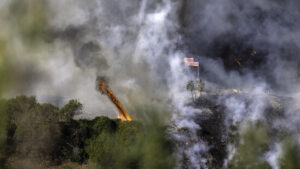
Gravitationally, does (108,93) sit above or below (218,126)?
above

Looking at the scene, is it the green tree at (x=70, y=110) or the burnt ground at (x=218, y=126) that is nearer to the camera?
the burnt ground at (x=218, y=126)

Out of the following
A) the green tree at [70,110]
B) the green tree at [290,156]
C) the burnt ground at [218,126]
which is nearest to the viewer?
the green tree at [290,156]

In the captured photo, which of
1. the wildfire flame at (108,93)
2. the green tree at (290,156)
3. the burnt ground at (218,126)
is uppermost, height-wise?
the wildfire flame at (108,93)

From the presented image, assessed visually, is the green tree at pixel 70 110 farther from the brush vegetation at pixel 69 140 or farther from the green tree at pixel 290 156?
the green tree at pixel 290 156

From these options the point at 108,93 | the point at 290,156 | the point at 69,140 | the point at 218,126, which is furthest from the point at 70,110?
the point at 290,156

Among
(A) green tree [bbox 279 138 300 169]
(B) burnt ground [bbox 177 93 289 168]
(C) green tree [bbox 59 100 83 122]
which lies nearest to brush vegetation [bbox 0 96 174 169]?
(C) green tree [bbox 59 100 83 122]

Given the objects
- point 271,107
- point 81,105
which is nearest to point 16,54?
point 81,105

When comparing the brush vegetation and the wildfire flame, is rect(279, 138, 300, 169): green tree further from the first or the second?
the wildfire flame

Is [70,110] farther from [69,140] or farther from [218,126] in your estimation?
[218,126]

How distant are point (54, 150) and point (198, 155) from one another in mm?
12154

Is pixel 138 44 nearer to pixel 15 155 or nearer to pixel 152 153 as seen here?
pixel 152 153

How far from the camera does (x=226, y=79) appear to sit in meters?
31.6

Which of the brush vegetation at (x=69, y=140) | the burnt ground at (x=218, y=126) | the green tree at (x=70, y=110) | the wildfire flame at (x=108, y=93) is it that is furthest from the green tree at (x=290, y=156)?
the green tree at (x=70, y=110)

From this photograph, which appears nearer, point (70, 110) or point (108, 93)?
point (70, 110)
